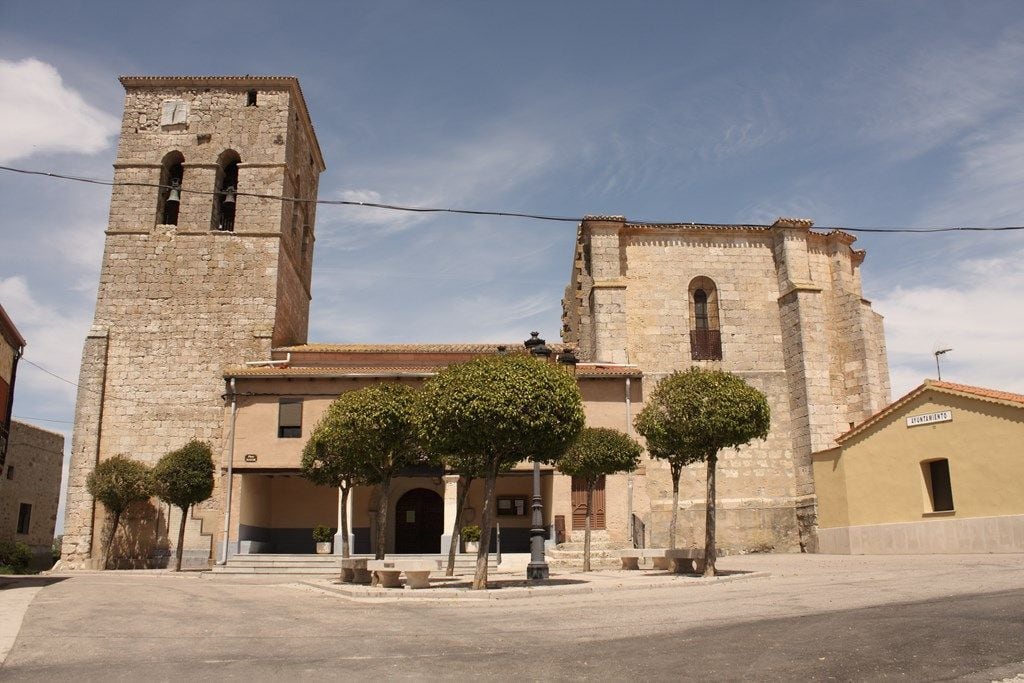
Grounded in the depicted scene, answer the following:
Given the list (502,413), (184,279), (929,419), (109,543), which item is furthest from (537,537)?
(184,279)

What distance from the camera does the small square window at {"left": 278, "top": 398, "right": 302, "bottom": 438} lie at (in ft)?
83.7

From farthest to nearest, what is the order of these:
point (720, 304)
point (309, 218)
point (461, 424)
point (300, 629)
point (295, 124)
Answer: point (309, 218) → point (295, 124) → point (720, 304) → point (461, 424) → point (300, 629)

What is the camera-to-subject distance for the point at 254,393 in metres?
25.8

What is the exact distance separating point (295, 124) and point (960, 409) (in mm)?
26403

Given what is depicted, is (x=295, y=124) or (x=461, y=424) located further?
(x=295, y=124)

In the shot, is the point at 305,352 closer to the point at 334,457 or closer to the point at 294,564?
the point at 334,457

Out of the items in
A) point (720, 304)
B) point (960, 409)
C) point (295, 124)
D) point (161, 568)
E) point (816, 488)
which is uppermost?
point (295, 124)

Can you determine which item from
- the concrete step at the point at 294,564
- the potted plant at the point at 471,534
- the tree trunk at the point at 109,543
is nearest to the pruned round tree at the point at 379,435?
the concrete step at the point at 294,564

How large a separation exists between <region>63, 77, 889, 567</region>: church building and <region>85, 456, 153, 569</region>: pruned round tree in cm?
104

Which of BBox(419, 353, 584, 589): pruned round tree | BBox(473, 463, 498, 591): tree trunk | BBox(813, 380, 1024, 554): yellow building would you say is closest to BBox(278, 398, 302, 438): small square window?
BBox(419, 353, 584, 589): pruned round tree

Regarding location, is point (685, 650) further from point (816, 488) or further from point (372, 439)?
point (816, 488)

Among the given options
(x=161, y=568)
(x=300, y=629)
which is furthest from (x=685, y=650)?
(x=161, y=568)

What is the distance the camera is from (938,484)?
19.8m

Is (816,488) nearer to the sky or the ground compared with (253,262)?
nearer to the ground
